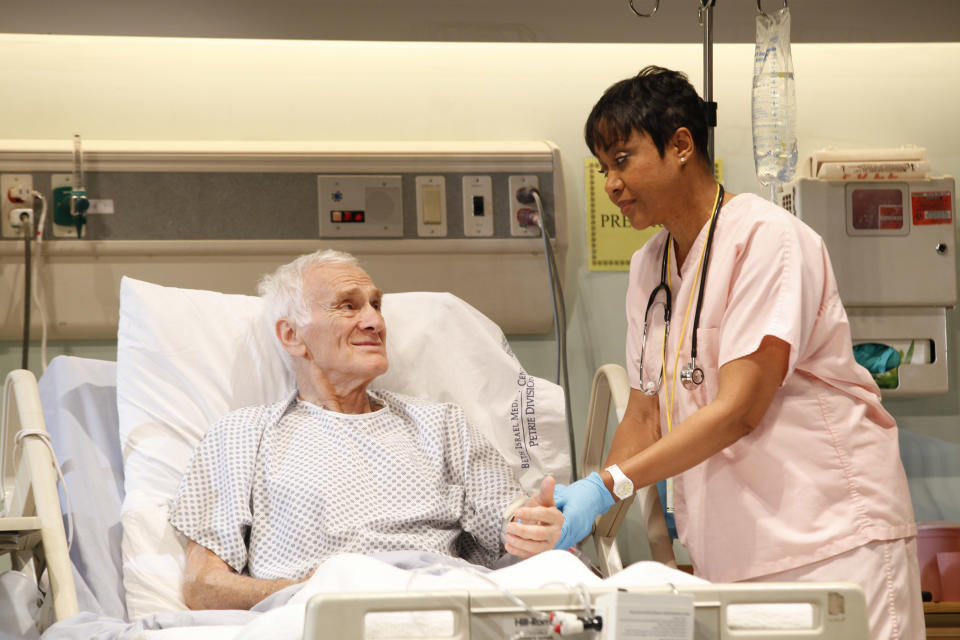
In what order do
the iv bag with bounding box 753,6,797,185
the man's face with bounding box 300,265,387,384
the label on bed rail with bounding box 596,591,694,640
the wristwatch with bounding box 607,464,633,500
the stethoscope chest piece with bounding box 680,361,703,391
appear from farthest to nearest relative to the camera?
the iv bag with bounding box 753,6,797,185 → the man's face with bounding box 300,265,387,384 → the stethoscope chest piece with bounding box 680,361,703,391 → the wristwatch with bounding box 607,464,633,500 → the label on bed rail with bounding box 596,591,694,640

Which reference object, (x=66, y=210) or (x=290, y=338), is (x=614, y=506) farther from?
(x=66, y=210)

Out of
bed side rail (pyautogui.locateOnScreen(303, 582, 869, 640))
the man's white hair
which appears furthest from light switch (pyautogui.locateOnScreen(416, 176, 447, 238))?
bed side rail (pyautogui.locateOnScreen(303, 582, 869, 640))

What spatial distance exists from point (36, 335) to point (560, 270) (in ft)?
4.80

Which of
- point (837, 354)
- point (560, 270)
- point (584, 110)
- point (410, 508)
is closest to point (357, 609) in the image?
point (410, 508)

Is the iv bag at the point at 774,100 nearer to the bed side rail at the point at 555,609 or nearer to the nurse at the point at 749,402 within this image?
the nurse at the point at 749,402

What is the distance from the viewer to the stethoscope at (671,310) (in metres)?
1.88

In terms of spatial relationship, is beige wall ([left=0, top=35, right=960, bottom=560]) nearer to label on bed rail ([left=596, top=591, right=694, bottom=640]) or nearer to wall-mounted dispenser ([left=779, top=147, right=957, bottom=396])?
wall-mounted dispenser ([left=779, top=147, right=957, bottom=396])

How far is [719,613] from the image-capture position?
3.81 feet

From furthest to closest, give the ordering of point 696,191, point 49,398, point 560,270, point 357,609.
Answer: point 560,270 → point 49,398 → point 696,191 → point 357,609

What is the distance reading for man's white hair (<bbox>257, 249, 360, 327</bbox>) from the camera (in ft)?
7.30

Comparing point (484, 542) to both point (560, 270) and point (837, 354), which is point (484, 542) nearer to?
point (837, 354)

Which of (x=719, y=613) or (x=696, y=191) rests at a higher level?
(x=696, y=191)

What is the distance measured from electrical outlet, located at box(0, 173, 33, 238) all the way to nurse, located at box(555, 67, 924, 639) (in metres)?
1.57

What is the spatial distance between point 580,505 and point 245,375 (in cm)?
93
